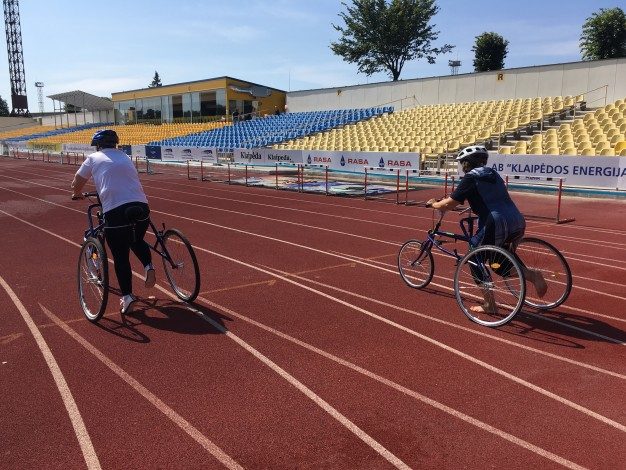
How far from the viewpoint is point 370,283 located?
6539mm

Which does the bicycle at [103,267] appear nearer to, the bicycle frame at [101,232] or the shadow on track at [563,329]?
the bicycle frame at [101,232]

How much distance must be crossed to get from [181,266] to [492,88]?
27.0 meters

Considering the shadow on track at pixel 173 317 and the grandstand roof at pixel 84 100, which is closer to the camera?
the shadow on track at pixel 173 317

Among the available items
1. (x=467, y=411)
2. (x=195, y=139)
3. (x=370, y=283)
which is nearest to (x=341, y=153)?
(x=370, y=283)

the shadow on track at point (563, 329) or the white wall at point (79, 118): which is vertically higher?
the white wall at point (79, 118)

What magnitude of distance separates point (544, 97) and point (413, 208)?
17.3 metres

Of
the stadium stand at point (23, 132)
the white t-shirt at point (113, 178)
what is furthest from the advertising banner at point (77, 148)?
the white t-shirt at point (113, 178)

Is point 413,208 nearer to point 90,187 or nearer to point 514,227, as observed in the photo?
point 514,227

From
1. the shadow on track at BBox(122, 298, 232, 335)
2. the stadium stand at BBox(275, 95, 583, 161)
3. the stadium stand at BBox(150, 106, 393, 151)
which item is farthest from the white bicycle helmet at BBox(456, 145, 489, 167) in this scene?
the stadium stand at BBox(150, 106, 393, 151)

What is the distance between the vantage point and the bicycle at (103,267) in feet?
17.0

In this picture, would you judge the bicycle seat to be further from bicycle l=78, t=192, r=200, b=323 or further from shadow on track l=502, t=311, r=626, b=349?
shadow on track l=502, t=311, r=626, b=349

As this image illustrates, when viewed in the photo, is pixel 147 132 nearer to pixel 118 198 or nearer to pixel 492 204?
pixel 118 198

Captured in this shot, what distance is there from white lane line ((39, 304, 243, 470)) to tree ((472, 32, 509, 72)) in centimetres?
4276

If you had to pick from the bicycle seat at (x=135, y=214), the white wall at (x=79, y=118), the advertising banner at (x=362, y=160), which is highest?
the white wall at (x=79, y=118)
